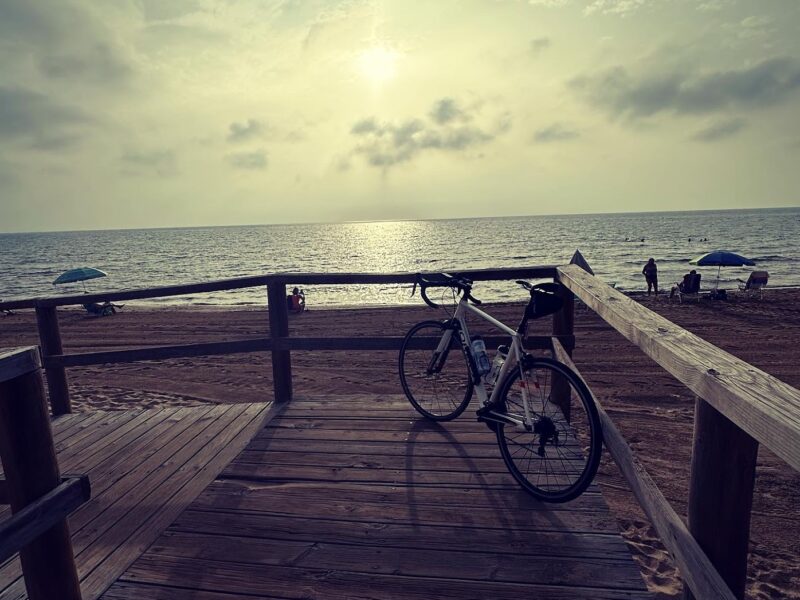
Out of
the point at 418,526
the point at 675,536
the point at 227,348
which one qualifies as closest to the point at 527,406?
the point at 418,526

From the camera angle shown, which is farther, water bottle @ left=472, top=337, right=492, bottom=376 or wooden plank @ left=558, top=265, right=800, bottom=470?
water bottle @ left=472, top=337, right=492, bottom=376

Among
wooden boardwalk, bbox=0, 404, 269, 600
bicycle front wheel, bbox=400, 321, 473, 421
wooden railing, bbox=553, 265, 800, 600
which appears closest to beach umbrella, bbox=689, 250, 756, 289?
bicycle front wheel, bbox=400, 321, 473, 421

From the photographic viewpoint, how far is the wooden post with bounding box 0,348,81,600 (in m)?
1.81

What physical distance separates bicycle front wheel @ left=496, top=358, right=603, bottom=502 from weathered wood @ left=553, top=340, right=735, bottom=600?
0.37 metres

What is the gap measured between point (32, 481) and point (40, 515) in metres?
0.14

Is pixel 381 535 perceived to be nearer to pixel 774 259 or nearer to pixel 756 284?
pixel 756 284

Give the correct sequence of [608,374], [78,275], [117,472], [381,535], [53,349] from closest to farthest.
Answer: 1. [381,535]
2. [117,472]
3. [53,349]
4. [608,374]
5. [78,275]

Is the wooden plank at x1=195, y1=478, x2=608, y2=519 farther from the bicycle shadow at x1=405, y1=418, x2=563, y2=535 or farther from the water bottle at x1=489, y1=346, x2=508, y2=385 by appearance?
the water bottle at x1=489, y1=346, x2=508, y2=385

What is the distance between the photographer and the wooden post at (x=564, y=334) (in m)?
4.26

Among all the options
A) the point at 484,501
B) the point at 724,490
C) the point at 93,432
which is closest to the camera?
the point at 724,490

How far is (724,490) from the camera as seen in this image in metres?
1.56

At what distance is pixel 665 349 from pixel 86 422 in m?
5.28

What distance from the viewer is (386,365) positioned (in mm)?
11828

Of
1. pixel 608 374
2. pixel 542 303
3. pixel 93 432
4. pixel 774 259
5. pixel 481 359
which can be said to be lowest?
pixel 774 259
